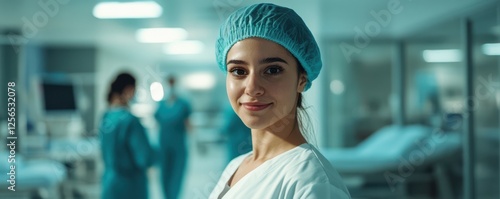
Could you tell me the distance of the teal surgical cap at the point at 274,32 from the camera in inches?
34.5

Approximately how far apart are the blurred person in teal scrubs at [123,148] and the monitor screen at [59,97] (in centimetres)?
146

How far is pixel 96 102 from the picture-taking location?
8031 mm

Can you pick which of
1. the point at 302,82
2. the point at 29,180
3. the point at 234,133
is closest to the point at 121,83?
the point at 29,180

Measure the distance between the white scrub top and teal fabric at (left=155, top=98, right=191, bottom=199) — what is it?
3314mm

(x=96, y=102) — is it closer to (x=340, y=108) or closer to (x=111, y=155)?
(x=340, y=108)

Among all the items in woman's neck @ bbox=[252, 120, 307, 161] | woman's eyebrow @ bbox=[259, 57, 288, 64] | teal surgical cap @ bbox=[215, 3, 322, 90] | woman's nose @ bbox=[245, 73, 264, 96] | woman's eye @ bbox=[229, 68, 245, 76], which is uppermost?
teal surgical cap @ bbox=[215, 3, 322, 90]

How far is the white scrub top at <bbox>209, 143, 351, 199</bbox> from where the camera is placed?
2.69ft

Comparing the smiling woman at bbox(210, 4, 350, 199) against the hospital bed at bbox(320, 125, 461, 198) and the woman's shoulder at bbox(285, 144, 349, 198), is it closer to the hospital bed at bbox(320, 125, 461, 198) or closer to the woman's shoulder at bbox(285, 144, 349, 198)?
the woman's shoulder at bbox(285, 144, 349, 198)

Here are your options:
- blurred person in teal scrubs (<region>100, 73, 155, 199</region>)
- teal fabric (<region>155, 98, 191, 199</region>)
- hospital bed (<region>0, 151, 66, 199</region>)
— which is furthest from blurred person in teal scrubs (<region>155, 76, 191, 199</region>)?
blurred person in teal scrubs (<region>100, 73, 155, 199</region>)

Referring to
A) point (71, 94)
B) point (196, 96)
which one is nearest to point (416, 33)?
point (71, 94)

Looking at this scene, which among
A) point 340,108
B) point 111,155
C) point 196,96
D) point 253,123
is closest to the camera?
point 253,123

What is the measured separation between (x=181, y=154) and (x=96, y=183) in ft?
5.72

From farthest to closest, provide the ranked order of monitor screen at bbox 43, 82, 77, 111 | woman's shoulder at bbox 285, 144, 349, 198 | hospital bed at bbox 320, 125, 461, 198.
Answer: monitor screen at bbox 43, 82, 77, 111 → hospital bed at bbox 320, 125, 461, 198 → woman's shoulder at bbox 285, 144, 349, 198

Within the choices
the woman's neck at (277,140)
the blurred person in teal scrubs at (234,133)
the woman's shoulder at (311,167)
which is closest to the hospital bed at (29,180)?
the blurred person in teal scrubs at (234,133)
